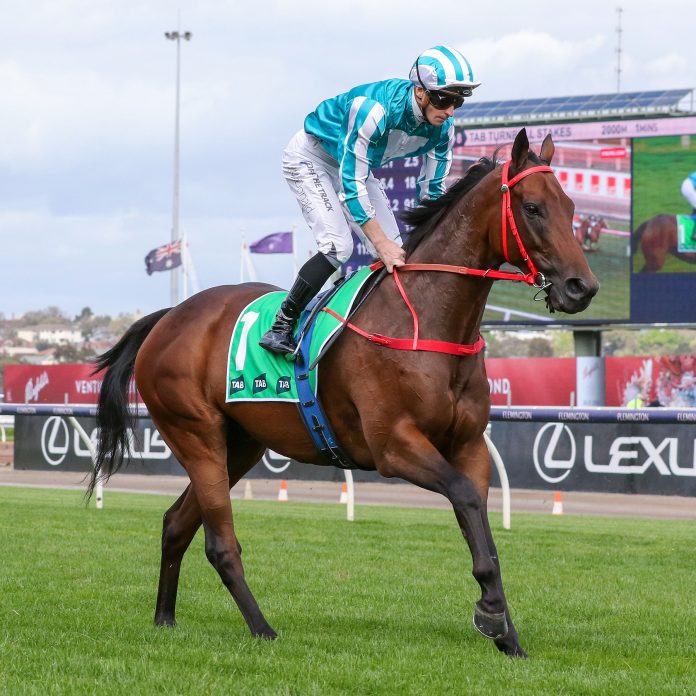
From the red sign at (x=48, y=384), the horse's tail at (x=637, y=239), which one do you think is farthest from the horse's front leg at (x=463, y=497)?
the red sign at (x=48, y=384)

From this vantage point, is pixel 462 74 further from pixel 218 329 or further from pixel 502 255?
pixel 218 329

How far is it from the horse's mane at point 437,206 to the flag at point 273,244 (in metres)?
29.7

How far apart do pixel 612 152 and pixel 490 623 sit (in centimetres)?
2200

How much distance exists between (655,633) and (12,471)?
14.6 metres

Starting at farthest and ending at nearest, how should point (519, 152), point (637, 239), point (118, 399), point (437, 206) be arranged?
point (637, 239) < point (118, 399) < point (437, 206) < point (519, 152)

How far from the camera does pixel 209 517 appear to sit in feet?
18.5

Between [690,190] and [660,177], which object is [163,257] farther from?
[690,190]

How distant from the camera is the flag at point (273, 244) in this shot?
1375 inches

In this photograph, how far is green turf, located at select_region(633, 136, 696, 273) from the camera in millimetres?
24469

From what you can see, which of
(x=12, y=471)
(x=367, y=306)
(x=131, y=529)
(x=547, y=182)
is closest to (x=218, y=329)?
(x=367, y=306)

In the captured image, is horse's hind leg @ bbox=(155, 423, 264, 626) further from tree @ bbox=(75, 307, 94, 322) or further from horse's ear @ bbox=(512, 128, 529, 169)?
tree @ bbox=(75, 307, 94, 322)

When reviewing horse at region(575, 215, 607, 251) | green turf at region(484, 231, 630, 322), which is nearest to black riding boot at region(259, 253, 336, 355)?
green turf at region(484, 231, 630, 322)

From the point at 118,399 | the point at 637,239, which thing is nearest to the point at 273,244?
the point at 637,239

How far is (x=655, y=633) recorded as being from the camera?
17.9ft
